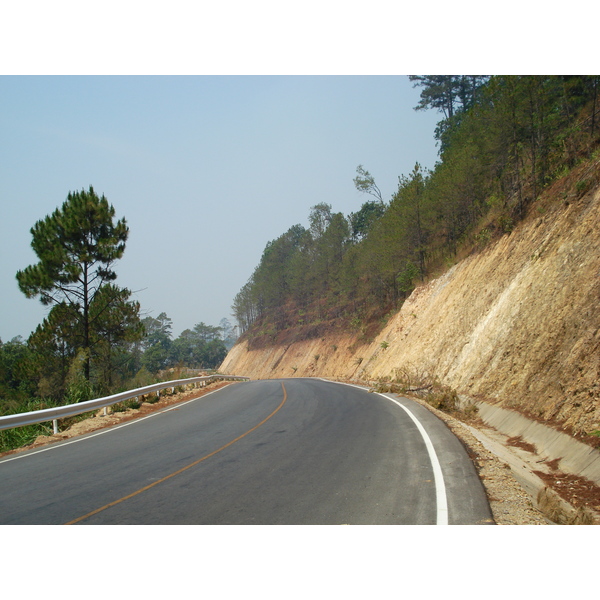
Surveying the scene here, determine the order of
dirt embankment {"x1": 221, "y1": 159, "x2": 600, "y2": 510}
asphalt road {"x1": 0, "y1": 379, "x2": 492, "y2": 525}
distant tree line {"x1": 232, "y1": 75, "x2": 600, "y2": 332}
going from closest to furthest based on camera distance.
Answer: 1. asphalt road {"x1": 0, "y1": 379, "x2": 492, "y2": 525}
2. dirt embankment {"x1": 221, "y1": 159, "x2": 600, "y2": 510}
3. distant tree line {"x1": 232, "y1": 75, "x2": 600, "y2": 332}

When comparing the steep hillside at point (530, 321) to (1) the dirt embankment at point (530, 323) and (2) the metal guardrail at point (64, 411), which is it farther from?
(2) the metal guardrail at point (64, 411)

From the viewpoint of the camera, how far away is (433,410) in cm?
1562

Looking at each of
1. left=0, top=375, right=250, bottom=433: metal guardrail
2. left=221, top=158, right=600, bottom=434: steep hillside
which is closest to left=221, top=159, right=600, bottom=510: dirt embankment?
left=221, top=158, right=600, bottom=434: steep hillside

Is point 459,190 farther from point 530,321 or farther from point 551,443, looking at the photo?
point 551,443

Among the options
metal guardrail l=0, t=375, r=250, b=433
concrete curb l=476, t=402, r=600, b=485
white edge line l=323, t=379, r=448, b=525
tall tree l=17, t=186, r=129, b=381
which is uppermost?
tall tree l=17, t=186, r=129, b=381

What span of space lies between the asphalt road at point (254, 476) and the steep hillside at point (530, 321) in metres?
2.75

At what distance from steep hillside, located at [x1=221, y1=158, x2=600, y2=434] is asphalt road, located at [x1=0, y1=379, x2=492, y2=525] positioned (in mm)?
2751

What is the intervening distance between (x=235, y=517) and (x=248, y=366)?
3217 inches

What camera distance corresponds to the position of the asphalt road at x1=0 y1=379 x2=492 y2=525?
6406 mm

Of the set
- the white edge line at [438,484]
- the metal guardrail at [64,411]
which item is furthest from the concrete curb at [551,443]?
the metal guardrail at [64,411]

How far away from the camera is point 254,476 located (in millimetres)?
8133

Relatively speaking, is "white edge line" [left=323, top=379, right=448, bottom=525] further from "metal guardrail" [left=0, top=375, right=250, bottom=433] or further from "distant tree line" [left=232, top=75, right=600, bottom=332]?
"distant tree line" [left=232, top=75, right=600, bottom=332]

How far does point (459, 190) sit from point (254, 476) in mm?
30041

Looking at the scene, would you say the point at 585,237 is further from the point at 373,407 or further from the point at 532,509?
the point at 532,509
